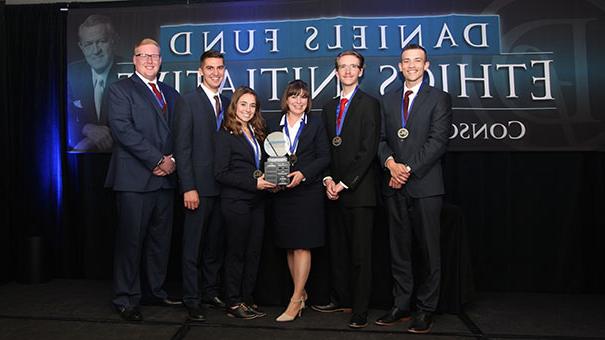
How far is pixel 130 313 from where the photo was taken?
2695 mm

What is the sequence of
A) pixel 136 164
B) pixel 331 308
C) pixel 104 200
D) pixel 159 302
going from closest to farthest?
1. pixel 136 164
2. pixel 331 308
3. pixel 159 302
4. pixel 104 200

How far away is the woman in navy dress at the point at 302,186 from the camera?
2578 millimetres

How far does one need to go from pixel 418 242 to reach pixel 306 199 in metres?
0.72

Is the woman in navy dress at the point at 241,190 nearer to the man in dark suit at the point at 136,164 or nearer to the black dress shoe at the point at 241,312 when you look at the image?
A: the black dress shoe at the point at 241,312

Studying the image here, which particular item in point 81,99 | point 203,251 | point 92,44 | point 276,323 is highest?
point 92,44

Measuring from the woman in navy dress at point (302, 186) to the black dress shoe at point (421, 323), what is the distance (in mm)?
687

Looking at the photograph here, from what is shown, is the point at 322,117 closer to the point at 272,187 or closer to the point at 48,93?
the point at 272,187

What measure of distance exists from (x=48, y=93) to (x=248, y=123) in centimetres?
242

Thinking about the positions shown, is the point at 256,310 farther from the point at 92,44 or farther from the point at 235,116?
the point at 92,44

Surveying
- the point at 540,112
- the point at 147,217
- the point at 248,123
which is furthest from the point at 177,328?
the point at 540,112

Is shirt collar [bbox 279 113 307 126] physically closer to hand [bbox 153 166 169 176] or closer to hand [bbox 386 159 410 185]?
hand [bbox 386 159 410 185]

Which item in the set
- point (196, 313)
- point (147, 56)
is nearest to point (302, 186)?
point (196, 313)

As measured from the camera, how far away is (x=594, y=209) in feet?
11.5

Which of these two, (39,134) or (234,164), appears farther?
(39,134)
